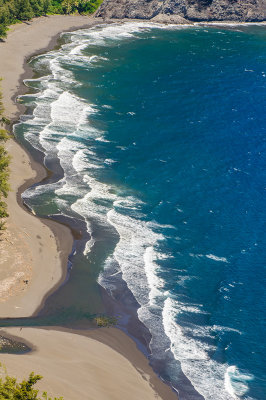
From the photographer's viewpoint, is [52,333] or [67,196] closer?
[52,333]

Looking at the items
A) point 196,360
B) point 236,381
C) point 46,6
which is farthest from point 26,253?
point 46,6

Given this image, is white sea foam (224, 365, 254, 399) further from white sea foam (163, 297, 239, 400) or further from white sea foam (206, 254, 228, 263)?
white sea foam (206, 254, 228, 263)

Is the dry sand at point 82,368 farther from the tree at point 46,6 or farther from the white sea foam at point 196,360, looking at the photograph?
the tree at point 46,6

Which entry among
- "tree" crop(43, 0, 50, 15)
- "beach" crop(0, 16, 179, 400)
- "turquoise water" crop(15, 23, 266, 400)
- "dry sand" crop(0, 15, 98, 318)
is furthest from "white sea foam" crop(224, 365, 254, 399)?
"tree" crop(43, 0, 50, 15)

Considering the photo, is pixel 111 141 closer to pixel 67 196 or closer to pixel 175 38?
pixel 67 196

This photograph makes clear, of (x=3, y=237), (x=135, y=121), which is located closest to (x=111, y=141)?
(x=135, y=121)

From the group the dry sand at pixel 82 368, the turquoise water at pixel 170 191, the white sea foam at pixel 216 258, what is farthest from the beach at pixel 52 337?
the white sea foam at pixel 216 258
